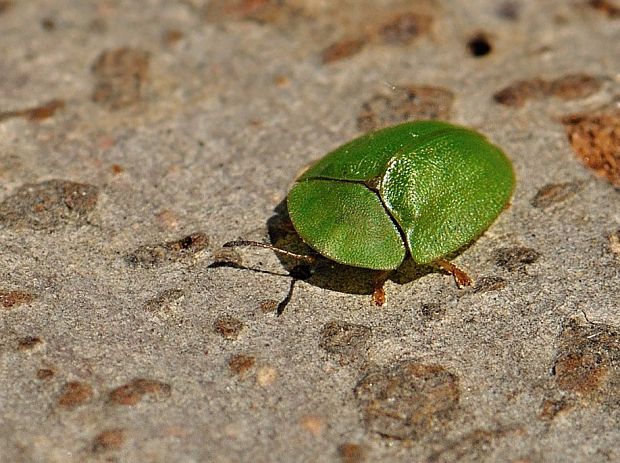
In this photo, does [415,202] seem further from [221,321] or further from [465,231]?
[221,321]

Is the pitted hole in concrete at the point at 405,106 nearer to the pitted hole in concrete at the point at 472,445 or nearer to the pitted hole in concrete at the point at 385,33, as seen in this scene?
the pitted hole in concrete at the point at 385,33

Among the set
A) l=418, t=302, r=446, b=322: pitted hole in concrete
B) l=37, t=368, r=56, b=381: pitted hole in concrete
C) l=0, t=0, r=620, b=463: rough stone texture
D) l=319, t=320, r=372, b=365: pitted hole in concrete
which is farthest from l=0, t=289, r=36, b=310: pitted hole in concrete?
l=418, t=302, r=446, b=322: pitted hole in concrete

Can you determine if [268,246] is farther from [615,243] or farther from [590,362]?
[615,243]

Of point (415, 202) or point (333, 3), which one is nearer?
point (415, 202)

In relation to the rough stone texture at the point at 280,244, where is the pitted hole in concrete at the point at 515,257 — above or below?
below

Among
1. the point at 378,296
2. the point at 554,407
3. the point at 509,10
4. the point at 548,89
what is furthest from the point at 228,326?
the point at 509,10

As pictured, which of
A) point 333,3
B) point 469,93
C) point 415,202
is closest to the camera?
point 415,202

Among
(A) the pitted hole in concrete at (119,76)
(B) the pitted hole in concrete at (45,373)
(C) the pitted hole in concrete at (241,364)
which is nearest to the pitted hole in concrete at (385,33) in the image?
(A) the pitted hole in concrete at (119,76)

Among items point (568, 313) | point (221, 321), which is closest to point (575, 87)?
point (568, 313)
